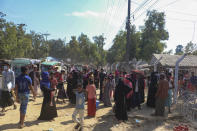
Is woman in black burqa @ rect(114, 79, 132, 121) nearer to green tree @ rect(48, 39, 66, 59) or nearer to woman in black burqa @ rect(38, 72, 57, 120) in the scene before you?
woman in black burqa @ rect(38, 72, 57, 120)

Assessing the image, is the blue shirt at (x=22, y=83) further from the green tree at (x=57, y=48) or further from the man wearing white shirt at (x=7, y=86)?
the green tree at (x=57, y=48)

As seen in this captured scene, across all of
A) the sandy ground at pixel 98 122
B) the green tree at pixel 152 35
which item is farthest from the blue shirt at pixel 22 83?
the green tree at pixel 152 35

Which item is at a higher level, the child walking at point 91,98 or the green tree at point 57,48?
the green tree at point 57,48

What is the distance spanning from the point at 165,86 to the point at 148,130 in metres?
1.77

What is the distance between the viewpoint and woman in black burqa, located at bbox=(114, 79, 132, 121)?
5.75 meters

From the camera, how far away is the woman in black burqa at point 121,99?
18.9ft

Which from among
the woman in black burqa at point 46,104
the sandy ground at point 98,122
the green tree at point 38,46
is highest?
the green tree at point 38,46

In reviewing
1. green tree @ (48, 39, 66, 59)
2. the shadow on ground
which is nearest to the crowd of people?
the shadow on ground

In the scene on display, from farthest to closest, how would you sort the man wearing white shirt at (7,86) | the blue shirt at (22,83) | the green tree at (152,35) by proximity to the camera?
the green tree at (152,35)
the man wearing white shirt at (7,86)
the blue shirt at (22,83)

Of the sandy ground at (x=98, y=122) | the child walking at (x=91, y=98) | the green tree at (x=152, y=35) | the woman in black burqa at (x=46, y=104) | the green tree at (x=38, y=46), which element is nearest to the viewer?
the sandy ground at (x=98, y=122)

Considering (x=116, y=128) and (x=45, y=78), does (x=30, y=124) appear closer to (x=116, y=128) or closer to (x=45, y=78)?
(x=45, y=78)

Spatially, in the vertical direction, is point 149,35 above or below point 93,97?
above

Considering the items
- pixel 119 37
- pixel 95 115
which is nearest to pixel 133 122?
pixel 95 115

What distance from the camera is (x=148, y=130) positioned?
554 cm
